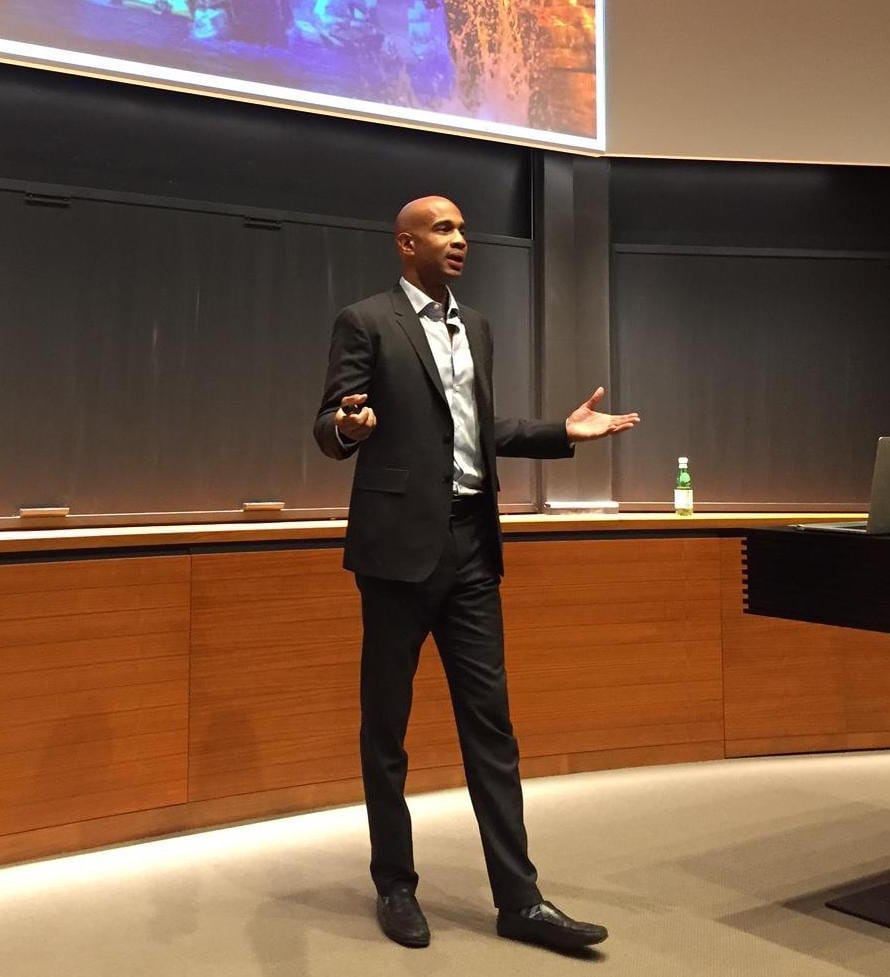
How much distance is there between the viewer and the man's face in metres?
2.15

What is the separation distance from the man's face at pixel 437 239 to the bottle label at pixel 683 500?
200 cm

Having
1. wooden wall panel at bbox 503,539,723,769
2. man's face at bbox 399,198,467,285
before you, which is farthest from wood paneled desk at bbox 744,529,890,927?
wooden wall panel at bbox 503,539,723,769

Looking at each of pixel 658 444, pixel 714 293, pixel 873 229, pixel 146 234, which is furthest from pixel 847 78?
pixel 146 234

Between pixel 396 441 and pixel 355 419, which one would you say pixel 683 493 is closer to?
pixel 396 441

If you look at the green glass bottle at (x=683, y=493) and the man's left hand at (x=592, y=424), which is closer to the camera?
the man's left hand at (x=592, y=424)

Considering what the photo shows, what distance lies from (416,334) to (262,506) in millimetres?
1434

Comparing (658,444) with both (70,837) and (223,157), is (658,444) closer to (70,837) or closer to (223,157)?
(223,157)

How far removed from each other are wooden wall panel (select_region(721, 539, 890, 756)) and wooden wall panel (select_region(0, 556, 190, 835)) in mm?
1878

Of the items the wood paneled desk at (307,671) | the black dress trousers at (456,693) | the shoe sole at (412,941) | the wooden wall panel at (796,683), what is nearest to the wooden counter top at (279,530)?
the wood paneled desk at (307,671)

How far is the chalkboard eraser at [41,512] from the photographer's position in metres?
3.05

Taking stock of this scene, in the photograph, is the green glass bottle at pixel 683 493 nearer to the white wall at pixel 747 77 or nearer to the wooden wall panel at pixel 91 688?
the white wall at pixel 747 77

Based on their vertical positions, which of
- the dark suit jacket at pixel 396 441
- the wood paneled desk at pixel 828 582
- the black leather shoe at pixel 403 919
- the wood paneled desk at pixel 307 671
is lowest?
the black leather shoe at pixel 403 919

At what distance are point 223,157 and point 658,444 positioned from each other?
6.40ft

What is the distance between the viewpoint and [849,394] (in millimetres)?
4230
